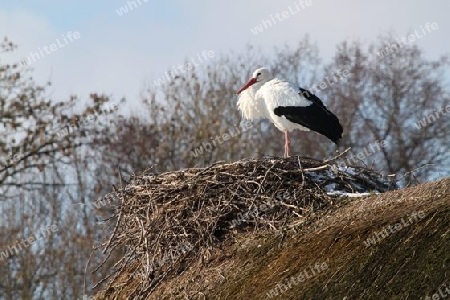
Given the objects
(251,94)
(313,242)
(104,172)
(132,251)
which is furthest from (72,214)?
(313,242)

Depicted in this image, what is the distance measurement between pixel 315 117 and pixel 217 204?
2.85 metres

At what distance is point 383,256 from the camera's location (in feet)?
28.3

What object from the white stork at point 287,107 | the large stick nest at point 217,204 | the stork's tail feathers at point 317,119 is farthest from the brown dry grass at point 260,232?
the white stork at point 287,107

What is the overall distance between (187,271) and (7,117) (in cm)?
1351

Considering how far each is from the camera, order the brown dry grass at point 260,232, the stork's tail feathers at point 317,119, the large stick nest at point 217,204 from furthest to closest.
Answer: the stork's tail feathers at point 317,119 → the large stick nest at point 217,204 → the brown dry grass at point 260,232

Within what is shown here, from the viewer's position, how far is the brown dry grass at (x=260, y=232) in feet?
28.4

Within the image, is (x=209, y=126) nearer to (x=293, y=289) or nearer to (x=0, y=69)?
(x=0, y=69)

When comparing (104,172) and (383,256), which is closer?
(383,256)

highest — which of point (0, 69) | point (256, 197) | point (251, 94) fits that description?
point (0, 69)

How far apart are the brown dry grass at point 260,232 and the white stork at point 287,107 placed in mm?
1882

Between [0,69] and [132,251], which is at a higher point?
[0,69]

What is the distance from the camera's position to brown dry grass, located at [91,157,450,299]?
866 centimetres

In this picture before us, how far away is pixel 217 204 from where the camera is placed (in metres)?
10.7

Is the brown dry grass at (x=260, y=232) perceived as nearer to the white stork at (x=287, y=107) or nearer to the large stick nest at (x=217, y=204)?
the large stick nest at (x=217, y=204)
